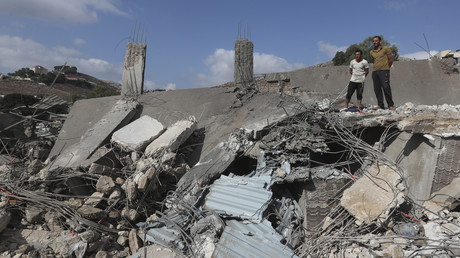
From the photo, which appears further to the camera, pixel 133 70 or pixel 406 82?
pixel 406 82

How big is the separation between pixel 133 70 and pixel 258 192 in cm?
491

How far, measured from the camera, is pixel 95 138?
4.90 metres

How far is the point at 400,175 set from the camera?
11.4 feet

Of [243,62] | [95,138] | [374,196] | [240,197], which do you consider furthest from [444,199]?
[95,138]

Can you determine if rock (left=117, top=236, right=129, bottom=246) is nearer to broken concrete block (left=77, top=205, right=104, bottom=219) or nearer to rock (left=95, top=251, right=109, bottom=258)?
rock (left=95, top=251, right=109, bottom=258)

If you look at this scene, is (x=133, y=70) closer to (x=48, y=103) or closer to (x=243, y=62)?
(x=243, y=62)

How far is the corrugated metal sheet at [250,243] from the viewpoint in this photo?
2.81 m

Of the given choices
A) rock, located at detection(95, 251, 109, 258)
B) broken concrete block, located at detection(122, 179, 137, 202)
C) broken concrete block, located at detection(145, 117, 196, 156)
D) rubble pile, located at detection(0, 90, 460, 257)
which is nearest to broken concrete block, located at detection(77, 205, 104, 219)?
rubble pile, located at detection(0, 90, 460, 257)

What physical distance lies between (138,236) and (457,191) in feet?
13.3

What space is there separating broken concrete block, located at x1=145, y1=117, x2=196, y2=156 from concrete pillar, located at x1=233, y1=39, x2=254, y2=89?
2.59 meters

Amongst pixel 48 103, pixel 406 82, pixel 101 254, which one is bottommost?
pixel 101 254

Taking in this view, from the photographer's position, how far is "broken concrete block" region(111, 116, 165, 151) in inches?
175

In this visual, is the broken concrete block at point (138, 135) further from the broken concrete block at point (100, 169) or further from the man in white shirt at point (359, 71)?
the man in white shirt at point (359, 71)

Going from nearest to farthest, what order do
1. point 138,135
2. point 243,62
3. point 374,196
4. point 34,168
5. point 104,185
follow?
point 374,196, point 104,185, point 34,168, point 138,135, point 243,62
